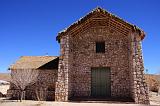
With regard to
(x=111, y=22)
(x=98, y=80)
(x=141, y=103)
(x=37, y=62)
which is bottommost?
(x=141, y=103)

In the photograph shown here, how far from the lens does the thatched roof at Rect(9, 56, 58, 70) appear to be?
18.7 metres

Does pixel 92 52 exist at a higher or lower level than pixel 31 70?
higher

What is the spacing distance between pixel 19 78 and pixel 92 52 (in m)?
5.93

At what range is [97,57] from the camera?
55.4 ft

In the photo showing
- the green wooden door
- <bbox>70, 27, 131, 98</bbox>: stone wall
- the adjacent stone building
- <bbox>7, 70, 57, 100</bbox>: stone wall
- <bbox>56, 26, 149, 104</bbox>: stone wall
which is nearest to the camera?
<bbox>56, 26, 149, 104</bbox>: stone wall

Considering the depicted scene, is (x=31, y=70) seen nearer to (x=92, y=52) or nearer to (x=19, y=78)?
(x=19, y=78)

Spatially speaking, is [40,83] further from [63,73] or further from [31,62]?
[63,73]

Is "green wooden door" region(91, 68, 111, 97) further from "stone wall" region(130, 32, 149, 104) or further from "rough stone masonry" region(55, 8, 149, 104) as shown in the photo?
"stone wall" region(130, 32, 149, 104)

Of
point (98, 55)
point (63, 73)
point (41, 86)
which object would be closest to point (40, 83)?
point (41, 86)

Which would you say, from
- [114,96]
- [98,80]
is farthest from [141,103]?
[98,80]

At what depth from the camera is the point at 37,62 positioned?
19.8 m

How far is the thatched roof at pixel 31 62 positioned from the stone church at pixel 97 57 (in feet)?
11.2

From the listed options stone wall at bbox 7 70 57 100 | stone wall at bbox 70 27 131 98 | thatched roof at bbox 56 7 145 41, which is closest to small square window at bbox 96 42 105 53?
stone wall at bbox 70 27 131 98

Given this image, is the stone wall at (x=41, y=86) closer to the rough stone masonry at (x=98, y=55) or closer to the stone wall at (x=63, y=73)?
the rough stone masonry at (x=98, y=55)
